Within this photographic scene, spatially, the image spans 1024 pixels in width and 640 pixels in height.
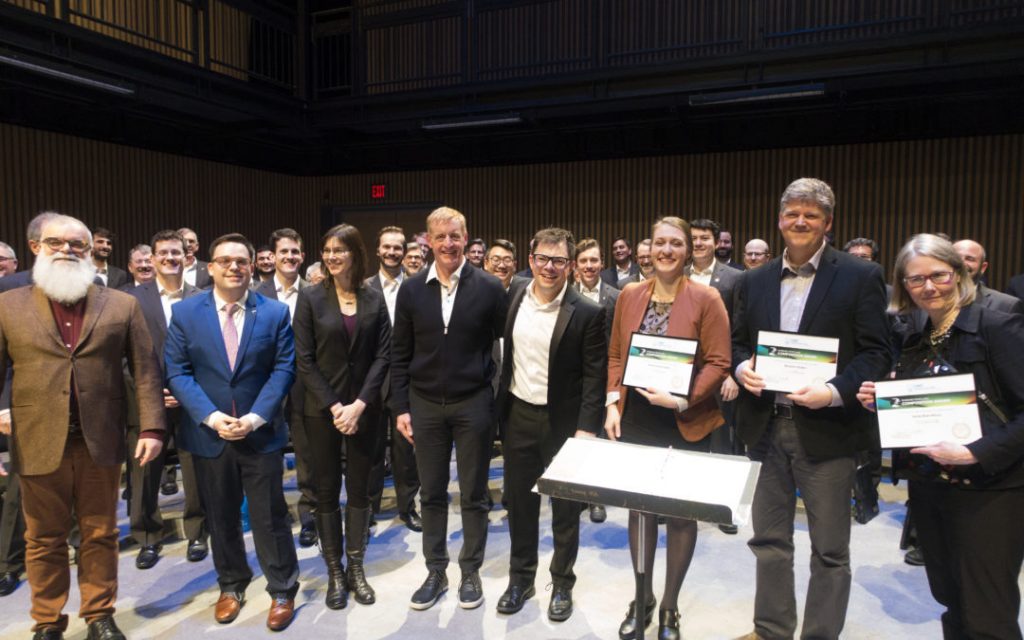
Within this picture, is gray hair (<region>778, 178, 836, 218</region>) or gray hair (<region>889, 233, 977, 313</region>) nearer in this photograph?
gray hair (<region>889, 233, 977, 313</region>)

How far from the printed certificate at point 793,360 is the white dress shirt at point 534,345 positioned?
93 cm

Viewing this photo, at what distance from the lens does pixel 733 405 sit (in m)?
4.50

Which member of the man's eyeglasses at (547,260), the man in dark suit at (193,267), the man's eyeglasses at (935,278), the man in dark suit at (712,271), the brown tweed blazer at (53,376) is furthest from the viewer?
the man in dark suit at (193,267)

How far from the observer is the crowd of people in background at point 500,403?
2.24 meters

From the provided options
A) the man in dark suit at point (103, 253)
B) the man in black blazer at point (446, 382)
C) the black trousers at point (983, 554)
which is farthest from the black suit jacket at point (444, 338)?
the man in dark suit at point (103, 253)

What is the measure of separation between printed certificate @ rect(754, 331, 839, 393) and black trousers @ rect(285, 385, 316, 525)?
2.25 meters

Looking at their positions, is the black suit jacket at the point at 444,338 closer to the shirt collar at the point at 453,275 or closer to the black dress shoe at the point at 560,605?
the shirt collar at the point at 453,275

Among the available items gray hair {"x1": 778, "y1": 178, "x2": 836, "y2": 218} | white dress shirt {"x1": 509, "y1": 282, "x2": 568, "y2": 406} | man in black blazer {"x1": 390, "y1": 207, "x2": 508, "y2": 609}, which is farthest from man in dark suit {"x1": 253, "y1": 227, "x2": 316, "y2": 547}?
gray hair {"x1": 778, "y1": 178, "x2": 836, "y2": 218}

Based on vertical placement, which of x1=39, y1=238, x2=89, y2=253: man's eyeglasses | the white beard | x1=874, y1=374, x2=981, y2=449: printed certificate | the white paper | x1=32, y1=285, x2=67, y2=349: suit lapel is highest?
x1=39, y1=238, x2=89, y2=253: man's eyeglasses

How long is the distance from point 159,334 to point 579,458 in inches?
110

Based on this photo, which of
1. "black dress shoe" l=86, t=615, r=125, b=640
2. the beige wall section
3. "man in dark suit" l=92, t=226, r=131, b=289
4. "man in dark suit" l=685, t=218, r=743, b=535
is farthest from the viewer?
the beige wall section

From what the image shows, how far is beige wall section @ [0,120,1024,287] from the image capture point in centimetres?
757

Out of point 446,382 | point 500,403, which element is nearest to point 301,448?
point 446,382

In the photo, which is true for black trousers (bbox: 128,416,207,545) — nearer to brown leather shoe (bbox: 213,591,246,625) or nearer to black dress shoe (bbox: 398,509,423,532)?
brown leather shoe (bbox: 213,591,246,625)
